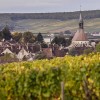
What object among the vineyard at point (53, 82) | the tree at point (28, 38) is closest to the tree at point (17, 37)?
the tree at point (28, 38)

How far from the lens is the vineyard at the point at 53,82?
1156 cm

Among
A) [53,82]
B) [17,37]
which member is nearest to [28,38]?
[17,37]

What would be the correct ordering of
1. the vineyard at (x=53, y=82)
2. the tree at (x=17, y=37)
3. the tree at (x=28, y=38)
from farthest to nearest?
the tree at (x=17, y=37) → the tree at (x=28, y=38) → the vineyard at (x=53, y=82)

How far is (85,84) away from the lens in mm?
11422

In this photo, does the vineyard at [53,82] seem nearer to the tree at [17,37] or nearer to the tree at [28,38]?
the tree at [28,38]

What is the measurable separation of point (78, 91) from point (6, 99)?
1.92m

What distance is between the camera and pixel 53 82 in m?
11.7

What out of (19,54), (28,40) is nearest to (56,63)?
(19,54)

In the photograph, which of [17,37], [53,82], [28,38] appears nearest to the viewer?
[53,82]

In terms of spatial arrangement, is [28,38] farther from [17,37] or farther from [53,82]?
[53,82]

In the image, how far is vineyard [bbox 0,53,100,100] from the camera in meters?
11.6

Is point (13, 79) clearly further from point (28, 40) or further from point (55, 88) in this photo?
point (28, 40)

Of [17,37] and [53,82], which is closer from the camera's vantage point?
[53,82]

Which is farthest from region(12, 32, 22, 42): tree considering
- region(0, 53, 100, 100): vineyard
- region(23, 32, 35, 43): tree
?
region(0, 53, 100, 100): vineyard
